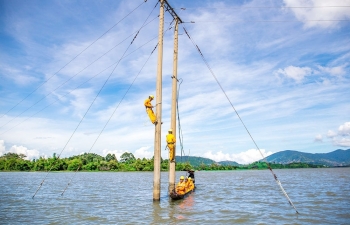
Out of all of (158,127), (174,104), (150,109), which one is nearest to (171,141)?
(158,127)

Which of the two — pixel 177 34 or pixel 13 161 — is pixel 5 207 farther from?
pixel 13 161

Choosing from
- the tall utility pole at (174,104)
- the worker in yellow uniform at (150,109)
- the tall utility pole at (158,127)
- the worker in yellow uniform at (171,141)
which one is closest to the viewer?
the worker in yellow uniform at (150,109)

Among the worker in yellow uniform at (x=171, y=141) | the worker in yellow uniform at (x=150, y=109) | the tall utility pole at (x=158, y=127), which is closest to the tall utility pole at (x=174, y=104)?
the worker in yellow uniform at (x=171, y=141)

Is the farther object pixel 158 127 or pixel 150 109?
pixel 158 127

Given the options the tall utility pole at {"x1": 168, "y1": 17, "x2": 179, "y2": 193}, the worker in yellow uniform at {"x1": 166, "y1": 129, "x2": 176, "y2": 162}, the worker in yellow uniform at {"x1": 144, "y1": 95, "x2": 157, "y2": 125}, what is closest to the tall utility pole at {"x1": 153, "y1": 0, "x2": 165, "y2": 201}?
the worker in yellow uniform at {"x1": 144, "y1": 95, "x2": 157, "y2": 125}

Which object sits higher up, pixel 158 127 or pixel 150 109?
pixel 150 109

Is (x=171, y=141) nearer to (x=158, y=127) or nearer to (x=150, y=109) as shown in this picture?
(x=158, y=127)

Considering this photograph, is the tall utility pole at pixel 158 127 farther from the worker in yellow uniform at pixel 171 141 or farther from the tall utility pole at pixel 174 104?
the tall utility pole at pixel 174 104

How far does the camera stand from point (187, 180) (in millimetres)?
21281

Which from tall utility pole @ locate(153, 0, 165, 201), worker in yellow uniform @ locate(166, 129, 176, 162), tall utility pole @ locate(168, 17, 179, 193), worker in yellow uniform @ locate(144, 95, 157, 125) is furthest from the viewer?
tall utility pole @ locate(168, 17, 179, 193)

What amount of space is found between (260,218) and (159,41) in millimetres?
10297

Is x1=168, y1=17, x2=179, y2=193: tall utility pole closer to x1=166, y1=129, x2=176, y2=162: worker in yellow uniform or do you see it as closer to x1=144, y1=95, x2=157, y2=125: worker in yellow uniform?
x1=166, y1=129, x2=176, y2=162: worker in yellow uniform

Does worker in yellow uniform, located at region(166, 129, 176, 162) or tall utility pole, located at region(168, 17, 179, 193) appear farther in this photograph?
tall utility pole, located at region(168, 17, 179, 193)

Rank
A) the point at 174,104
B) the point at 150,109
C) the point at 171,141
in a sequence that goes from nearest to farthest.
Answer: the point at 150,109
the point at 171,141
the point at 174,104
